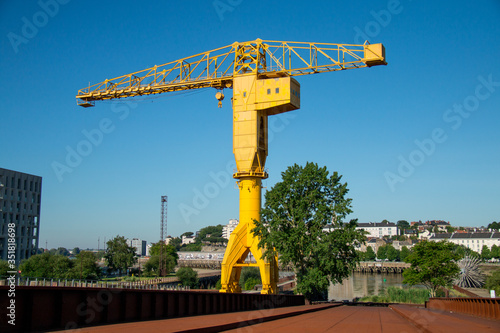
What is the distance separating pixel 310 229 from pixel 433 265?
30705 millimetres

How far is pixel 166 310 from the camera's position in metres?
13.7

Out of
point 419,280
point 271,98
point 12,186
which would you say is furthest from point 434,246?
point 12,186

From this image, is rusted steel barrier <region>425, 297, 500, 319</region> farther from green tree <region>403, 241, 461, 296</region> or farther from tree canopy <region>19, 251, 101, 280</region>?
tree canopy <region>19, 251, 101, 280</region>

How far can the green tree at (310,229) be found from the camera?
123 feet

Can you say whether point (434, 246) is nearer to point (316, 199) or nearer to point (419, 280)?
point (419, 280)

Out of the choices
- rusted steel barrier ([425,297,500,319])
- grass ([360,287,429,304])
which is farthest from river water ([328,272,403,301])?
rusted steel barrier ([425,297,500,319])

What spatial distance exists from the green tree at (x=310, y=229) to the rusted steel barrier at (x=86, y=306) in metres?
22.5

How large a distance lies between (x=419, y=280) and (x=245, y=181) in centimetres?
3399

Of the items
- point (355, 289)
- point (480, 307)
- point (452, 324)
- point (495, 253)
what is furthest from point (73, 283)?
point (495, 253)

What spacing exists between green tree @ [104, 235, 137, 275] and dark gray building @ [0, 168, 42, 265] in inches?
717

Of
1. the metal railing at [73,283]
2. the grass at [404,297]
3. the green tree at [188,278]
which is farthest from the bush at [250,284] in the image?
the grass at [404,297]

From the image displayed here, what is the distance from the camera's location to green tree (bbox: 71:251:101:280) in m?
72.4

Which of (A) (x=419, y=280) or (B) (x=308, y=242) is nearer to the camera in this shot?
(B) (x=308, y=242)

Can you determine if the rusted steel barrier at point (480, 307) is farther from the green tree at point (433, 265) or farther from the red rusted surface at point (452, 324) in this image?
the green tree at point (433, 265)
